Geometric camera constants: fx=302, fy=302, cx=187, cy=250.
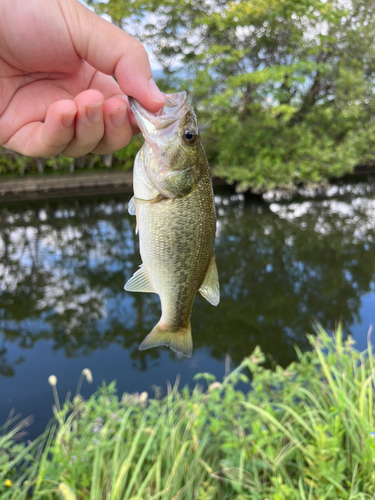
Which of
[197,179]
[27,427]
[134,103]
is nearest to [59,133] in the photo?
[134,103]

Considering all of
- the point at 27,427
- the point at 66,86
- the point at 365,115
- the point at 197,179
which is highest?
the point at 365,115

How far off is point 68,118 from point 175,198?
625 mm

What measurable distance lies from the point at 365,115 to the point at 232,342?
53.8ft

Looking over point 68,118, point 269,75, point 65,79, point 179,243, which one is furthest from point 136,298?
point 269,75

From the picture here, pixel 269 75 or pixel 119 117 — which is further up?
pixel 269 75

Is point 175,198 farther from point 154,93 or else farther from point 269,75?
point 269,75

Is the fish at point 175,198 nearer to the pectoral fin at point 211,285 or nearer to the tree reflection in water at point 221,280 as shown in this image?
the pectoral fin at point 211,285

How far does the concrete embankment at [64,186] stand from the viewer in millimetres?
16061

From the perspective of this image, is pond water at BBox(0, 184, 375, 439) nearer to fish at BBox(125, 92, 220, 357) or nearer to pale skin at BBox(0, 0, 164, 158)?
fish at BBox(125, 92, 220, 357)

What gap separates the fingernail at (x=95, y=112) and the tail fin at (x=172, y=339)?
3.63 ft

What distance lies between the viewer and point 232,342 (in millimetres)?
6223

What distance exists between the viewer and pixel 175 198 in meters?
1.51

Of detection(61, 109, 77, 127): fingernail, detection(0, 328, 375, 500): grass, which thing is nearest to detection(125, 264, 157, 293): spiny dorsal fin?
detection(61, 109, 77, 127): fingernail

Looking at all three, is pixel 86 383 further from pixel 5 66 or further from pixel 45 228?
pixel 45 228
